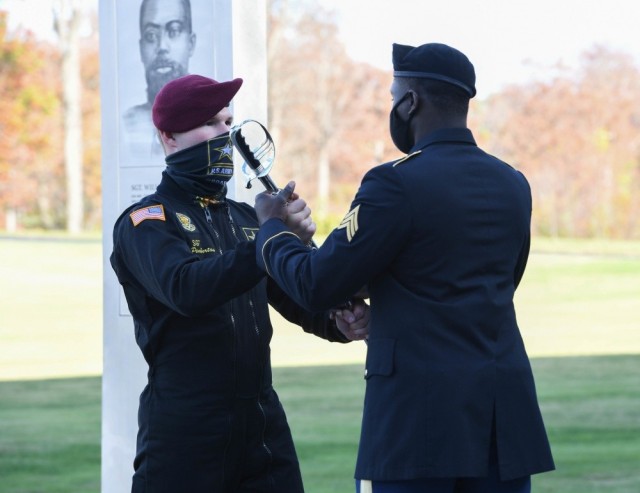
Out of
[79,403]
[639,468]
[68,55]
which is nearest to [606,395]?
[639,468]

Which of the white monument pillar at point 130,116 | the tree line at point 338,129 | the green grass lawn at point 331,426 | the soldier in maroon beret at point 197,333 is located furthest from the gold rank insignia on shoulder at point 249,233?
the tree line at point 338,129

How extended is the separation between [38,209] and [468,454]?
31624 millimetres

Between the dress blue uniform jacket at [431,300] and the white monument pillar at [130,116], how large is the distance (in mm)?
1796

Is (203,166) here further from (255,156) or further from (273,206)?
(273,206)

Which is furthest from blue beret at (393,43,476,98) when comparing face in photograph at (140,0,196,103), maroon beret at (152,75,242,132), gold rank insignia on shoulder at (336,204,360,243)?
face in photograph at (140,0,196,103)

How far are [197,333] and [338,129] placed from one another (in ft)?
105

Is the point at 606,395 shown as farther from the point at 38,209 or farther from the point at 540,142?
the point at 38,209

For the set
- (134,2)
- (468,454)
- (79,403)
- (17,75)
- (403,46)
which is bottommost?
(79,403)

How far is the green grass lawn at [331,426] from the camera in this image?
24.5 ft

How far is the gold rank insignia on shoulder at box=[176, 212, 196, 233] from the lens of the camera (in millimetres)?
3221

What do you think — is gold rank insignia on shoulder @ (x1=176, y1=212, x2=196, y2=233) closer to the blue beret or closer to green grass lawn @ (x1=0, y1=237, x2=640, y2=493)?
the blue beret

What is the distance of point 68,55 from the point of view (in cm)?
3131

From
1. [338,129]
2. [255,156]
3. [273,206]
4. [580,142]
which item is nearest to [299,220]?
[273,206]

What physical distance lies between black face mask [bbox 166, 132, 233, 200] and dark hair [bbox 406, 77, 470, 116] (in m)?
0.68
